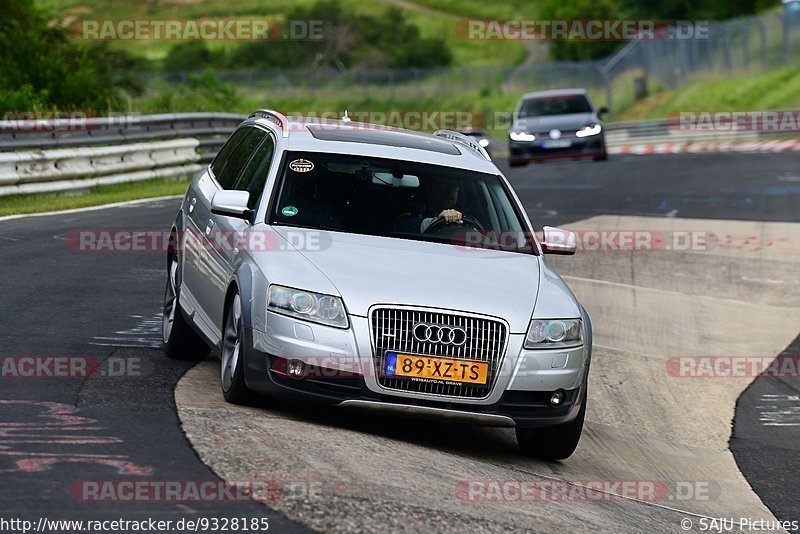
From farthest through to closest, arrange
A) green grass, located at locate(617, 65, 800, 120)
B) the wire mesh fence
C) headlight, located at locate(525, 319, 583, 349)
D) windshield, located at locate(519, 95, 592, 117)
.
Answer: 1. the wire mesh fence
2. green grass, located at locate(617, 65, 800, 120)
3. windshield, located at locate(519, 95, 592, 117)
4. headlight, located at locate(525, 319, 583, 349)

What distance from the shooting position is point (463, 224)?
9.00 metres

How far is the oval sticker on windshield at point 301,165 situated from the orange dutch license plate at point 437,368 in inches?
70.0

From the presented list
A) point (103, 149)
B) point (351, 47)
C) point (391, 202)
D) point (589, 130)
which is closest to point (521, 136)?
point (589, 130)

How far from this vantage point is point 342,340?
754 cm

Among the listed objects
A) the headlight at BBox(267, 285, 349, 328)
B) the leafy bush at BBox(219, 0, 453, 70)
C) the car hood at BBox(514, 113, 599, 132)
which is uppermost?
the headlight at BBox(267, 285, 349, 328)

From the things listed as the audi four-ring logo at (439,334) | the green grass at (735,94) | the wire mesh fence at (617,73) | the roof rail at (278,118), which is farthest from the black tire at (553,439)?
the wire mesh fence at (617,73)

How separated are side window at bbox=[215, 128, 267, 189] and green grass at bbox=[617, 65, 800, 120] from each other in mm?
38324

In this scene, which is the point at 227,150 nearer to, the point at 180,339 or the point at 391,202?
the point at 180,339

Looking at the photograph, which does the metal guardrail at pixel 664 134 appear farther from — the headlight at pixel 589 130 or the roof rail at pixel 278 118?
the roof rail at pixel 278 118

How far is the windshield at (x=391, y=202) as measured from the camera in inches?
345

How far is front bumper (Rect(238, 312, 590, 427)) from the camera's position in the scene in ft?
24.8

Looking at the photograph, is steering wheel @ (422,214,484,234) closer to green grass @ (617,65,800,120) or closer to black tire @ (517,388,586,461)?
black tire @ (517,388,586,461)

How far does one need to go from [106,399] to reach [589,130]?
25882 millimetres

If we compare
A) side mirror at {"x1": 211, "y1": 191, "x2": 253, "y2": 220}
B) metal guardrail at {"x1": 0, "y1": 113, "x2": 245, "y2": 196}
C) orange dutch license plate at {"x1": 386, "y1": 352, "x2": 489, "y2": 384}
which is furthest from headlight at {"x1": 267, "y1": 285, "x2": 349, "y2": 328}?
metal guardrail at {"x1": 0, "y1": 113, "x2": 245, "y2": 196}
